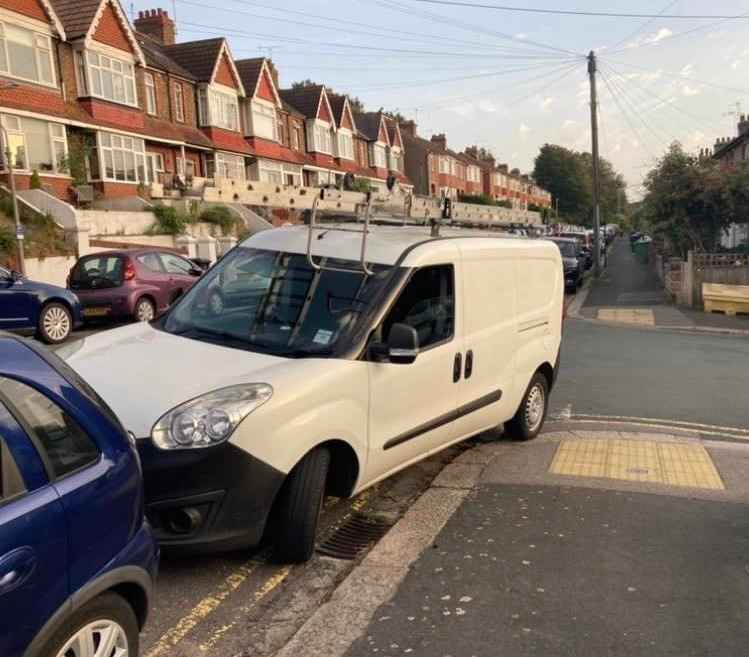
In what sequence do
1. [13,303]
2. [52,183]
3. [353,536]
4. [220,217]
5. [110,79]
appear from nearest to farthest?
[353,536] < [13,303] < [52,183] < [220,217] < [110,79]

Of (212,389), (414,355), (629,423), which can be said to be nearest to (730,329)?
(629,423)

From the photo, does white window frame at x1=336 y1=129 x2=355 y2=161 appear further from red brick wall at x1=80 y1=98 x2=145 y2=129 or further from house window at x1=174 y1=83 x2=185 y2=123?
red brick wall at x1=80 y1=98 x2=145 y2=129

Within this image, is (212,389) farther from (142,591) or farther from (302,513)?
(142,591)

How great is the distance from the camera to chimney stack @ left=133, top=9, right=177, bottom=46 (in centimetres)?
3909

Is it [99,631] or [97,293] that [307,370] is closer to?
[99,631]

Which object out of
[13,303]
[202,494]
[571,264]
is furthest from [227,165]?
[202,494]

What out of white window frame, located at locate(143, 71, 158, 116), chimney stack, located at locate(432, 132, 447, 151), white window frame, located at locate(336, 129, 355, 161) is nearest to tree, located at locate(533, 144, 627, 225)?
chimney stack, located at locate(432, 132, 447, 151)

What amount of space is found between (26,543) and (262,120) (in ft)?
134

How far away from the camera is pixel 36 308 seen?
A: 1152cm

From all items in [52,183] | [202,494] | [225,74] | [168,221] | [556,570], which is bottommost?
[556,570]

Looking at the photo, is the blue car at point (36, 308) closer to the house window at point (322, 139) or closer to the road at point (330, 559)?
the road at point (330, 559)

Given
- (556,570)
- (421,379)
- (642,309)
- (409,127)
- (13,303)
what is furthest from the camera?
(409,127)

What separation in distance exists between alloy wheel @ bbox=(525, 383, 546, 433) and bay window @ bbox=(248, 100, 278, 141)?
35848mm

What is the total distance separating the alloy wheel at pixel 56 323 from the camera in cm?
1163
